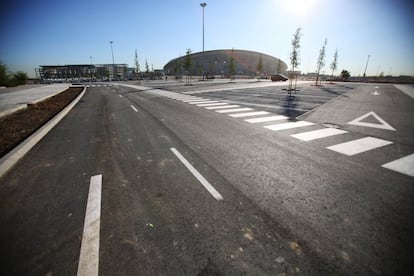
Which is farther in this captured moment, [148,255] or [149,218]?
[149,218]

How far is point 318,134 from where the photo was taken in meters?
6.72

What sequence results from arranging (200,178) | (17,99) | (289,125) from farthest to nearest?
(17,99), (289,125), (200,178)

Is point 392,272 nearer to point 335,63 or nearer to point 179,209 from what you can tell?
point 179,209

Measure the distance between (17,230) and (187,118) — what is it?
284 inches

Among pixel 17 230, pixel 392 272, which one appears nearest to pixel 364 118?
pixel 392 272

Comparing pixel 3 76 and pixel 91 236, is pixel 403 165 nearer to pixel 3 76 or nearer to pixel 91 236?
pixel 91 236

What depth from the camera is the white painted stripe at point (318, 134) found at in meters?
6.43

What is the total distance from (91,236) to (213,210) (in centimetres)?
170

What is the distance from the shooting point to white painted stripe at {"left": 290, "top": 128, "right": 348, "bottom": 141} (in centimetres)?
643

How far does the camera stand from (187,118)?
30.2 feet

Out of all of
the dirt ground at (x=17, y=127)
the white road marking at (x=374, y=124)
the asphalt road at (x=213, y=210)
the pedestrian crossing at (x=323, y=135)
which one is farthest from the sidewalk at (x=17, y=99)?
the white road marking at (x=374, y=124)

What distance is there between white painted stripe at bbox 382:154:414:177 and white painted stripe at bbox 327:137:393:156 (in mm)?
757

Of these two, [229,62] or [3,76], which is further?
[229,62]

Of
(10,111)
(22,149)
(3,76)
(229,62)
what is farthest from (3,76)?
(229,62)
